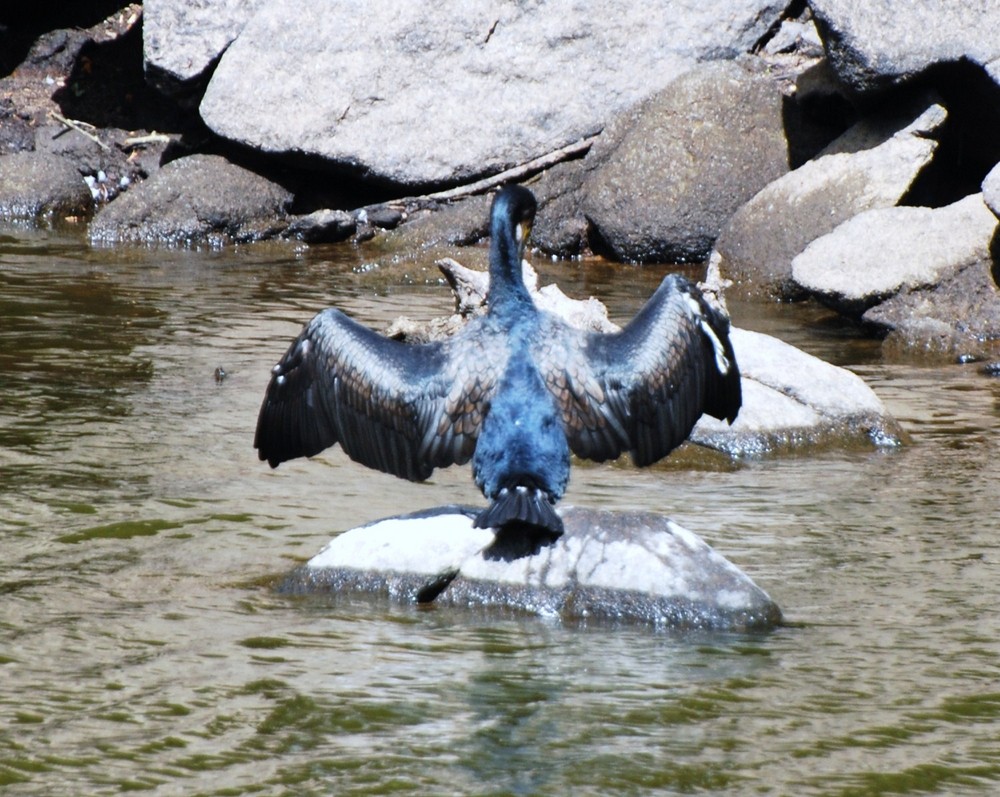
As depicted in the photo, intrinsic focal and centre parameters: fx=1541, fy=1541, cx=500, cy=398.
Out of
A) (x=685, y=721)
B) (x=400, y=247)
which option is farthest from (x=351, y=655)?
(x=400, y=247)

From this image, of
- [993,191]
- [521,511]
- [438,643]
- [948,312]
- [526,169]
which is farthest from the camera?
[526,169]

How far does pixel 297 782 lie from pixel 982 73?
810 cm

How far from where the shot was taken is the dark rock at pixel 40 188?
45.4 ft

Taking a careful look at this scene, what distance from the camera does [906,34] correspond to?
10242mm

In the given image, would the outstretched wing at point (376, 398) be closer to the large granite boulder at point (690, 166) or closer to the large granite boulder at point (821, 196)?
the large granite boulder at point (821, 196)

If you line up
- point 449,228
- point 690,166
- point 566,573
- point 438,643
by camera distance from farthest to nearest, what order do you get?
point 449,228
point 690,166
point 566,573
point 438,643

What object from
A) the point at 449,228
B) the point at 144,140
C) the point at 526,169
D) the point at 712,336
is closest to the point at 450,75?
the point at 526,169

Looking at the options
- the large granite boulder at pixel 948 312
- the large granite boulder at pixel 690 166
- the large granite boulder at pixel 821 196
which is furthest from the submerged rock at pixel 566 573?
the large granite boulder at pixel 690 166

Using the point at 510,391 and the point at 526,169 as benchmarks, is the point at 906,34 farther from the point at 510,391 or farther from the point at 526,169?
the point at 510,391

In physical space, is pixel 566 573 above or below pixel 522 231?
below

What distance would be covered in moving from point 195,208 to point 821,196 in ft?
17.4

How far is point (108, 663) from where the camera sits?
14.3ft

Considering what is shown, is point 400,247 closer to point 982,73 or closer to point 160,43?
point 160,43

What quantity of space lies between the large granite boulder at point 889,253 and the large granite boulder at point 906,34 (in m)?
1.10
